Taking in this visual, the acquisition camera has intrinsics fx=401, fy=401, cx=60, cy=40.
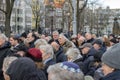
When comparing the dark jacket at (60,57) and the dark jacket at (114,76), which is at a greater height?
the dark jacket at (114,76)

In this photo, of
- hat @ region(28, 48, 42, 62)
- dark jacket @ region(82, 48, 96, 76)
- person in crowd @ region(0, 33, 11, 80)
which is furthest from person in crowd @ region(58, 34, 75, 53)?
hat @ region(28, 48, 42, 62)

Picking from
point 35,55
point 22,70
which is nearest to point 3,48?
point 35,55

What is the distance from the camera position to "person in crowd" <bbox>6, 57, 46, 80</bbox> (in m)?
4.66

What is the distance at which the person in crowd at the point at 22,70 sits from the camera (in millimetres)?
4664

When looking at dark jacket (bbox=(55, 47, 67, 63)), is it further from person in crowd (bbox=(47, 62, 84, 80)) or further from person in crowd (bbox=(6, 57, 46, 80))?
person in crowd (bbox=(47, 62, 84, 80))

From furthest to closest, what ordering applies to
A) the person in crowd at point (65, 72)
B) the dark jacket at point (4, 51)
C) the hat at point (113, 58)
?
the dark jacket at point (4, 51)
the hat at point (113, 58)
the person in crowd at point (65, 72)

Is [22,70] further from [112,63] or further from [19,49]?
[19,49]

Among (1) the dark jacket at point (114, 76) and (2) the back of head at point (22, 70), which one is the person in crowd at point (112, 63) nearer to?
(1) the dark jacket at point (114, 76)

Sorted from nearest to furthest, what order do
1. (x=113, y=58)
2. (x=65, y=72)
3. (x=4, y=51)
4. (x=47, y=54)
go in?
1. (x=65, y=72)
2. (x=113, y=58)
3. (x=47, y=54)
4. (x=4, y=51)

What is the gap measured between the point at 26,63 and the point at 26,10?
127926 millimetres

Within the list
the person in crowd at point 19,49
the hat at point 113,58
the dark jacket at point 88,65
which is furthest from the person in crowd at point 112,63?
the dark jacket at point 88,65

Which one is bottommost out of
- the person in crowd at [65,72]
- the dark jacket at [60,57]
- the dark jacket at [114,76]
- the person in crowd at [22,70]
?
the dark jacket at [60,57]

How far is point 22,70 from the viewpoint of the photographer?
472cm

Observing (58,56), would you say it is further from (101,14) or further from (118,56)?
(101,14)
